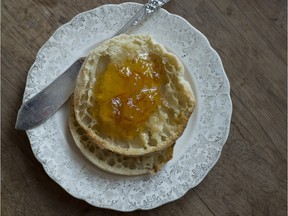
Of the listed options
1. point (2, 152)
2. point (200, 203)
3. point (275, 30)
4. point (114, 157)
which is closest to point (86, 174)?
point (114, 157)

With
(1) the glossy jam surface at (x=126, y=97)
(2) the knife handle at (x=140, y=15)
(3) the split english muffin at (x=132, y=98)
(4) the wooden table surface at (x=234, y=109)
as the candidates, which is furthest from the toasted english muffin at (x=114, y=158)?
(2) the knife handle at (x=140, y=15)

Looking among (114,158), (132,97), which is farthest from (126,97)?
(114,158)

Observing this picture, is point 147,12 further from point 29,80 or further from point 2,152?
point 2,152

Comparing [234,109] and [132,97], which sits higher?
[132,97]

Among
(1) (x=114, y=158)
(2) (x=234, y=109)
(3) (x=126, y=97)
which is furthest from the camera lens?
(2) (x=234, y=109)

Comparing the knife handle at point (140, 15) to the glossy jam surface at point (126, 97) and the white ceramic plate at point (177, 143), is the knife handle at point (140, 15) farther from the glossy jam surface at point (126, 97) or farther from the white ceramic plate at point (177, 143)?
the glossy jam surface at point (126, 97)

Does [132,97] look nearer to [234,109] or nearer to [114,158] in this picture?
[114,158]
